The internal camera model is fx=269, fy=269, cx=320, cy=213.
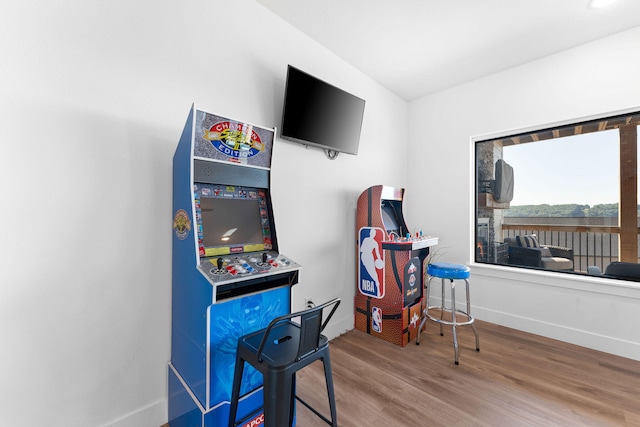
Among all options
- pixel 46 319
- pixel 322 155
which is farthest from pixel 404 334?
Result: pixel 46 319

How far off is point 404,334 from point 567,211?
7.57 ft

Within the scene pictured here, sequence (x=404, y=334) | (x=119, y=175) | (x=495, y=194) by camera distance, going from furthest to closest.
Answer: (x=495, y=194) < (x=404, y=334) < (x=119, y=175)

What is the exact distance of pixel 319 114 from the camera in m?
2.56

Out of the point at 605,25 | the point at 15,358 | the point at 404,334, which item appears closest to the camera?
the point at 15,358

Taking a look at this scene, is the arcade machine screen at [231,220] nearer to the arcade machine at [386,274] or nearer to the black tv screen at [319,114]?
the black tv screen at [319,114]

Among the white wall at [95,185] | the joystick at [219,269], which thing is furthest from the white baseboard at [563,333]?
the white wall at [95,185]

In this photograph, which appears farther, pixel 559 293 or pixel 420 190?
pixel 420 190

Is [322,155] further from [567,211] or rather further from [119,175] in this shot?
[567,211]

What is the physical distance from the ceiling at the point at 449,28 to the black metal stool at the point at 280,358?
241cm

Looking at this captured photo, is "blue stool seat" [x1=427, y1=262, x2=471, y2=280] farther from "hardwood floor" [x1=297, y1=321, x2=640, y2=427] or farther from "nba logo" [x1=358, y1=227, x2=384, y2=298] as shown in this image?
"hardwood floor" [x1=297, y1=321, x2=640, y2=427]

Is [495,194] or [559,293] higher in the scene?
[495,194]

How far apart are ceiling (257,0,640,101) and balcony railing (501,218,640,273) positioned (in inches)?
74.4

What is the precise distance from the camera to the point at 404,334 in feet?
8.83

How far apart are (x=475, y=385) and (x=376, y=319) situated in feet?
3.36
